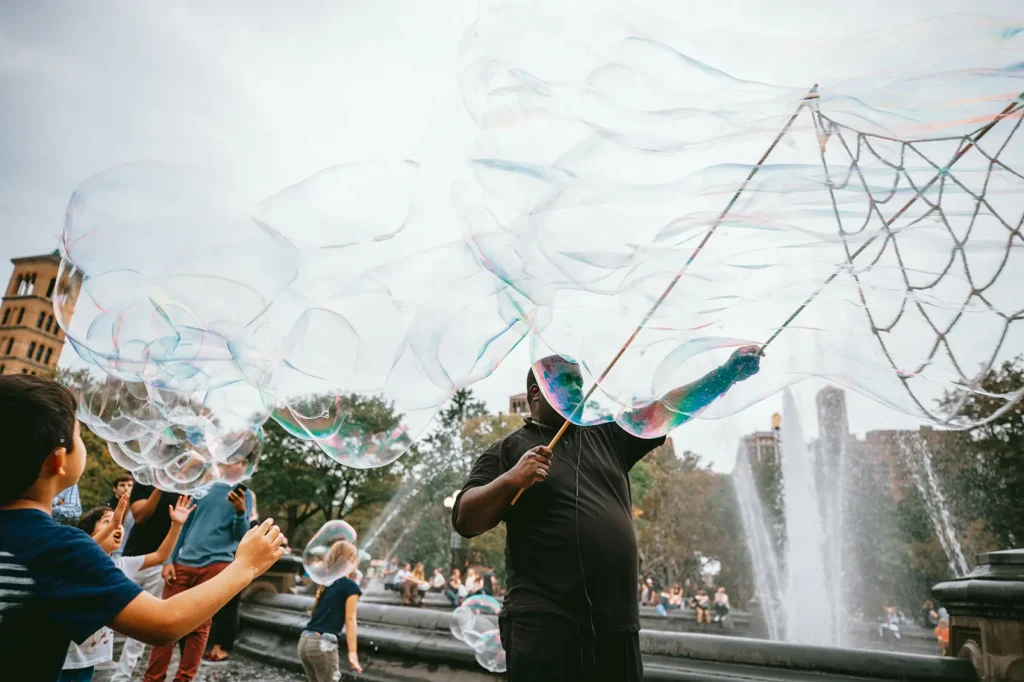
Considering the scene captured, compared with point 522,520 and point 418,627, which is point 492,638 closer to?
point 418,627

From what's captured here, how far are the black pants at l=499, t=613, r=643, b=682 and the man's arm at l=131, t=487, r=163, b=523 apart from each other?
460 centimetres

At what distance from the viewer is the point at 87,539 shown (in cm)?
180

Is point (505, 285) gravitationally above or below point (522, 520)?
above

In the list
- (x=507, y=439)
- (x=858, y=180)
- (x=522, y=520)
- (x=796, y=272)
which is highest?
(x=858, y=180)

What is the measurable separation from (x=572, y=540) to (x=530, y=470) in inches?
12.9

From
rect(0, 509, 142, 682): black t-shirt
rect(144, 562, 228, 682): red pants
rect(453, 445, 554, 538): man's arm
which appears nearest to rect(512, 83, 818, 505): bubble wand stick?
rect(453, 445, 554, 538): man's arm

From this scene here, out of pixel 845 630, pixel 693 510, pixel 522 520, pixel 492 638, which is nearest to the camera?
pixel 522 520

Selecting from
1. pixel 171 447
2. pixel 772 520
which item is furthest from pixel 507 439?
pixel 772 520

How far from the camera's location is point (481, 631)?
5.57m

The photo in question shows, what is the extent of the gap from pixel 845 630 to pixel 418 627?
41.9 feet

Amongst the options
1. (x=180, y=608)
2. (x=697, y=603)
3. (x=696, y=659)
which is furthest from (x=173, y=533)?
(x=697, y=603)

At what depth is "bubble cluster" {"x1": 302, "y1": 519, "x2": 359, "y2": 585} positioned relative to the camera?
17.0ft

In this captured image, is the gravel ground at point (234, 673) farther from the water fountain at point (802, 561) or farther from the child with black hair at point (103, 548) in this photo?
the water fountain at point (802, 561)

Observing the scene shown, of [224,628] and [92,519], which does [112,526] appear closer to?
[92,519]
